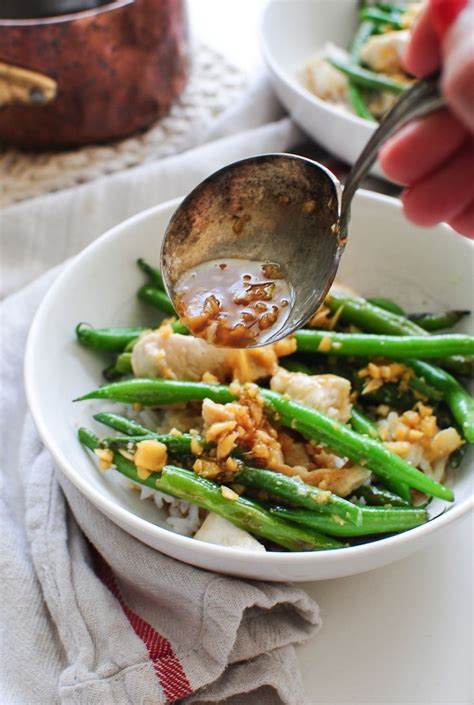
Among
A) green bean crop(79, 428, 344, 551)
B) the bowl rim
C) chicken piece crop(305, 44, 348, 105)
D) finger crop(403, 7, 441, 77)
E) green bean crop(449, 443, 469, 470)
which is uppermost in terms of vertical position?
finger crop(403, 7, 441, 77)

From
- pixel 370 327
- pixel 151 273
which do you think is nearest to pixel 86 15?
pixel 151 273

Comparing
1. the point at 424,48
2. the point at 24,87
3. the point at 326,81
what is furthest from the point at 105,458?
the point at 326,81

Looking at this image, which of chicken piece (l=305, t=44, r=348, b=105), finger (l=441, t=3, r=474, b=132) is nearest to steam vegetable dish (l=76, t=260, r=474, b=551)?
finger (l=441, t=3, r=474, b=132)

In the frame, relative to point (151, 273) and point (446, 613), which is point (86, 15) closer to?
point (151, 273)

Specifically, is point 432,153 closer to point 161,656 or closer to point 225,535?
point 225,535

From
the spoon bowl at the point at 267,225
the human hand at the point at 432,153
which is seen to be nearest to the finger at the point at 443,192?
the human hand at the point at 432,153

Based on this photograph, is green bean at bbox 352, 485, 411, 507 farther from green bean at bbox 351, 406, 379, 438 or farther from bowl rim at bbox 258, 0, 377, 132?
bowl rim at bbox 258, 0, 377, 132
